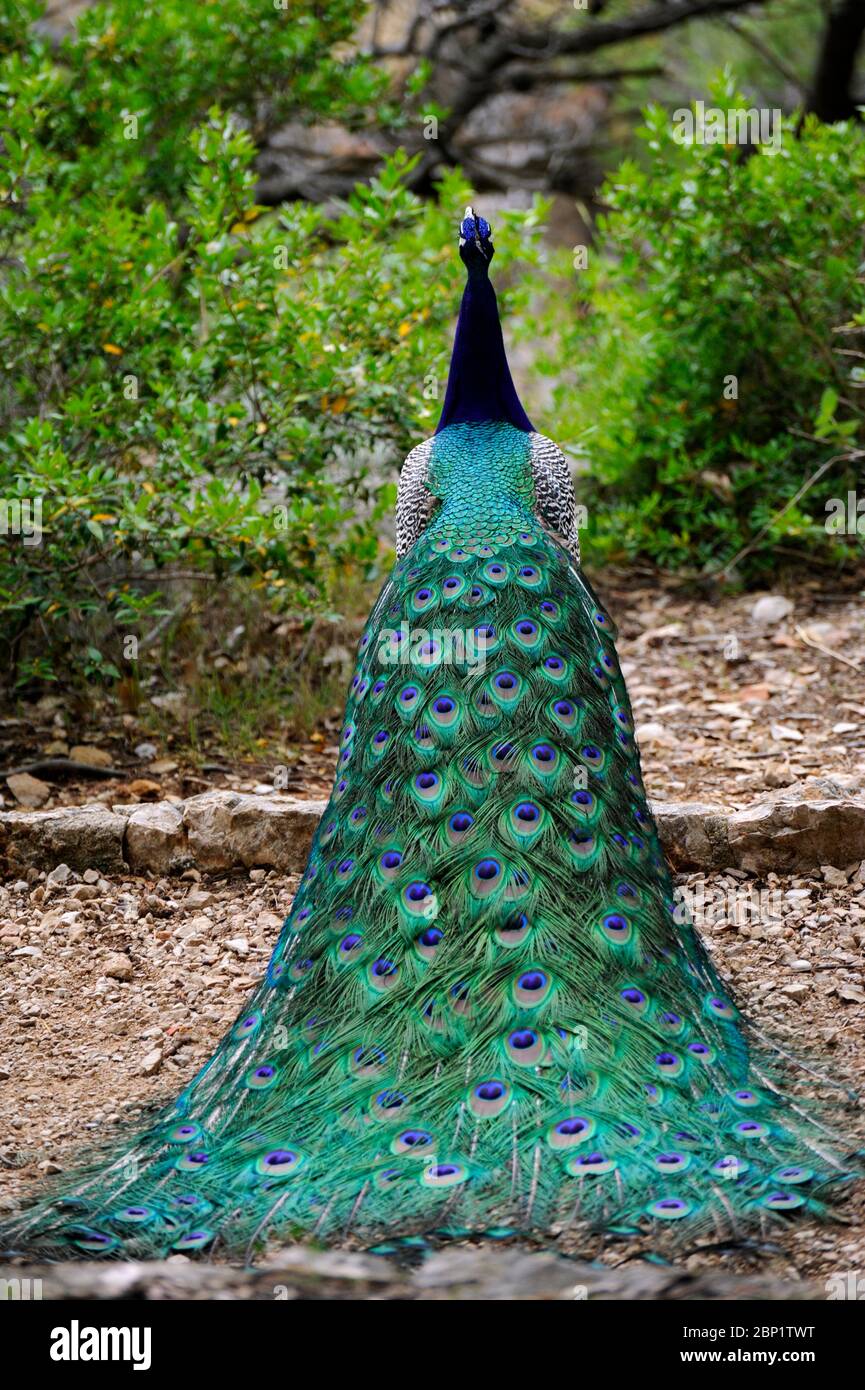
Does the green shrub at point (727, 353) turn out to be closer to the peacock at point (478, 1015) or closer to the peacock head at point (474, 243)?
the peacock head at point (474, 243)

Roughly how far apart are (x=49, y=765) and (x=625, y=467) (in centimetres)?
371

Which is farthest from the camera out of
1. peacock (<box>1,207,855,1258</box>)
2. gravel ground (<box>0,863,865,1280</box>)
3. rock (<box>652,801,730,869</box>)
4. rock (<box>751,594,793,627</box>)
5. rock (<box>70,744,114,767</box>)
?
rock (<box>751,594,793,627</box>)

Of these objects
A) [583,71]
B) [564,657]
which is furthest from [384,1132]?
[583,71]

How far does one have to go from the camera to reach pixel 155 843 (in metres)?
5.18

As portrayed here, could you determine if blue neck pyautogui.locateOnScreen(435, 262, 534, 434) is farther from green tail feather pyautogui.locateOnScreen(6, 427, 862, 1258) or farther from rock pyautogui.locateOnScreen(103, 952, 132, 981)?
rock pyautogui.locateOnScreen(103, 952, 132, 981)

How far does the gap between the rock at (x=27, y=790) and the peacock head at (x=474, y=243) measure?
278 cm

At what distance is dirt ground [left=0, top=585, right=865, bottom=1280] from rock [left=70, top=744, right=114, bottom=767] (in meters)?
0.21

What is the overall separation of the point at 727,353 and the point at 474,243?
3.76 m

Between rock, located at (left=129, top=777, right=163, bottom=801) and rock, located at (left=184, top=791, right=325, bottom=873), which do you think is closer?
rock, located at (left=184, top=791, right=325, bottom=873)

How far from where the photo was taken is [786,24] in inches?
515

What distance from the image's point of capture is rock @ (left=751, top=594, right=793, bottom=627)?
7352 millimetres

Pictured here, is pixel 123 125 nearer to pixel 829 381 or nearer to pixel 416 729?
pixel 829 381

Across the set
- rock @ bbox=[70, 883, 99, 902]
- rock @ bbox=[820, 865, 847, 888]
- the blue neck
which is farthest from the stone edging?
the blue neck

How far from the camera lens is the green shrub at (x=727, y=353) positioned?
7.11 m
